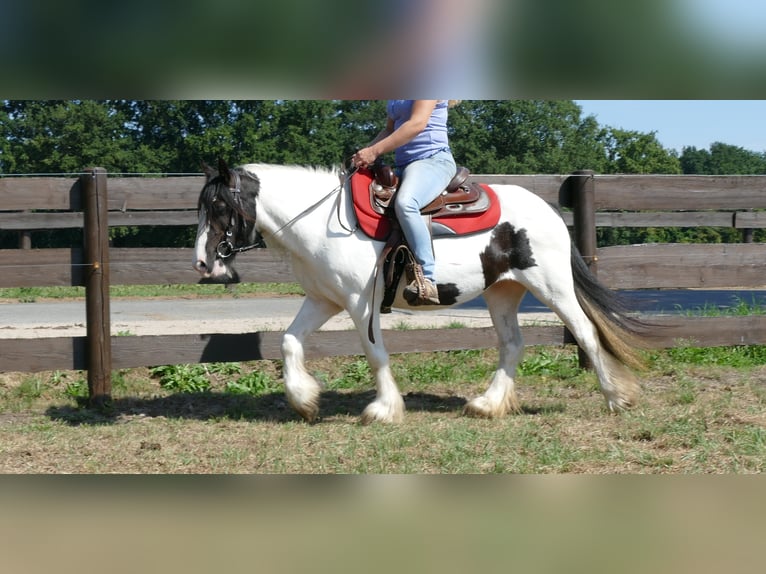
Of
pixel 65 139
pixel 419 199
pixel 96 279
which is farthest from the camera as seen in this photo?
pixel 65 139

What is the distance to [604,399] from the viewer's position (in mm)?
6484

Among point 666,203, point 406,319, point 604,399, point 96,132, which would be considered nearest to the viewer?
point 604,399

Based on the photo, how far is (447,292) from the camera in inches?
235

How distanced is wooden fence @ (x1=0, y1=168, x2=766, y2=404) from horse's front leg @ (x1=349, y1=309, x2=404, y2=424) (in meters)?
1.24

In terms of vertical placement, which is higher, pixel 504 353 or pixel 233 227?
pixel 233 227

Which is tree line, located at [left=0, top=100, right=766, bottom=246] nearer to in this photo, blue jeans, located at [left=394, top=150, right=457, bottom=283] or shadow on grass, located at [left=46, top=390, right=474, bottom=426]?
shadow on grass, located at [left=46, top=390, right=474, bottom=426]

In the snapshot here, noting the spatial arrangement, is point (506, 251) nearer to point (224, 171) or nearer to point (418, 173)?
point (418, 173)

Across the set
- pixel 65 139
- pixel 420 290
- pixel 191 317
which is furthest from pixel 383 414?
pixel 65 139

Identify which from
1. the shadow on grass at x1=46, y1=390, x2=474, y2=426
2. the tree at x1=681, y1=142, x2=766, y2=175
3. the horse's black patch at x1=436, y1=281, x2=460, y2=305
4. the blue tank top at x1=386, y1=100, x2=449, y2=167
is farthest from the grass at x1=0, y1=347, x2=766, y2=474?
the tree at x1=681, y1=142, x2=766, y2=175

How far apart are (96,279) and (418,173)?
2907 millimetres

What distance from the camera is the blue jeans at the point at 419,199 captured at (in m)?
5.61

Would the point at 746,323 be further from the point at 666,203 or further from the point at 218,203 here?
the point at 218,203
